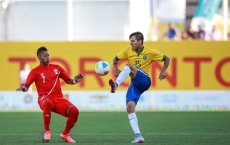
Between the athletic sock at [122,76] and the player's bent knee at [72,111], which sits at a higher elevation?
the athletic sock at [122,76]

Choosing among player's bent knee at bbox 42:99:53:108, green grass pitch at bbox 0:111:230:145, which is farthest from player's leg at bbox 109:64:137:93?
player's bent knee at bbox 42:99:53:108

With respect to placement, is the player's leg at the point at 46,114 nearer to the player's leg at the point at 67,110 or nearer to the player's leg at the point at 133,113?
the player's leg at the point at 67,110

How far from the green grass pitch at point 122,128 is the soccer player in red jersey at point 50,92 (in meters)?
0.38

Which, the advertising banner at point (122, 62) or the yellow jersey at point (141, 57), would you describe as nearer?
the yellow jersey at point (141, 57)

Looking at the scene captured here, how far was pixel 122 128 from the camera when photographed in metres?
18.9

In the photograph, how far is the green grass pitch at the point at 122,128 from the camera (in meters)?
15.5

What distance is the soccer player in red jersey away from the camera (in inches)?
603

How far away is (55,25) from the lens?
3180 centimetres

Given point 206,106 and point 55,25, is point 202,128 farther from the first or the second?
point 55,25

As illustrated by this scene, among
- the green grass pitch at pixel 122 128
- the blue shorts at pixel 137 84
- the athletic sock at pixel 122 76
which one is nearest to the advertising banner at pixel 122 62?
the green grass pitch at pixel 122 128

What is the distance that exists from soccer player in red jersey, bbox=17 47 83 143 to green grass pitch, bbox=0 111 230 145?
378mm

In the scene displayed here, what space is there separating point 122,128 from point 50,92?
3.83 metres

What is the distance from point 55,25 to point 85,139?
16346 millimetres

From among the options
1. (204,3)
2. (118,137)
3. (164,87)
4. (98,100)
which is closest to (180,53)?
(164,87)
